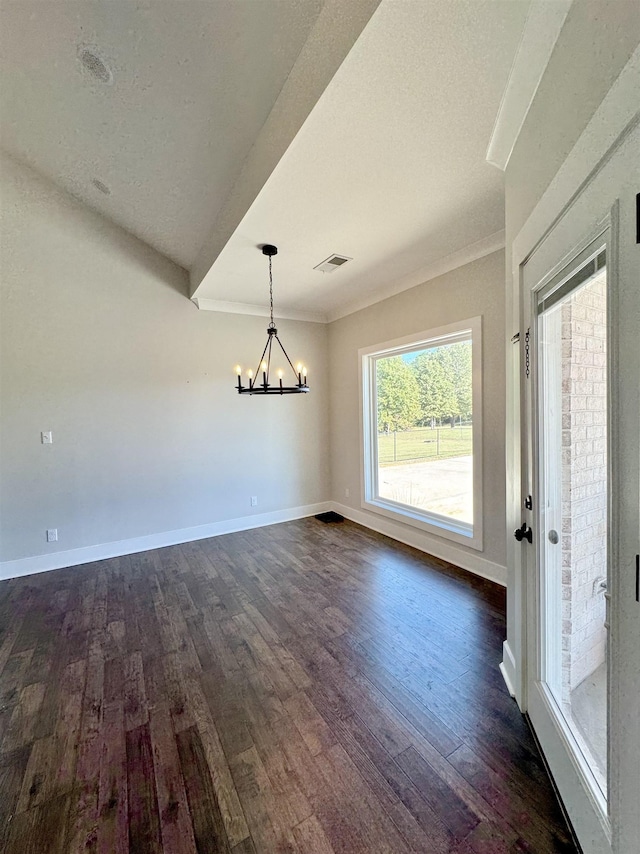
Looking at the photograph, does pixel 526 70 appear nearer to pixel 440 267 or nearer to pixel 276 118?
pixel 276 118

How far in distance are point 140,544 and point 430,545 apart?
3286mm

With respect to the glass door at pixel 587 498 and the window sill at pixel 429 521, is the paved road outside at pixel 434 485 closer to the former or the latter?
the window sill at pixel 429 521

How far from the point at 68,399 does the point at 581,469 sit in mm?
4398

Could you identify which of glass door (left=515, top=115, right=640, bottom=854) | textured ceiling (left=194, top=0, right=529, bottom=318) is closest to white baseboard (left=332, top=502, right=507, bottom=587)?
glass door (left=515, top=115, right=640, bottom=854)

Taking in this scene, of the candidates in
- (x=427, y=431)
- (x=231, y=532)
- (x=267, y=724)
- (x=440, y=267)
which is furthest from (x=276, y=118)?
(x=231, y=532)

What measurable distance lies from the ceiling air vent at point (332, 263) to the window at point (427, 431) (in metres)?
1.08

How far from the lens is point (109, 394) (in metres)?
3.85

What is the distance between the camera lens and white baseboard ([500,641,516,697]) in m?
1.79

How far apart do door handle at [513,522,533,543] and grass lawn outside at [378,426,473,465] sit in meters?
1.69

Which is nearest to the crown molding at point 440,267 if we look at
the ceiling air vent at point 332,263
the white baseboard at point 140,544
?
the ceiling air vent at point 332,263

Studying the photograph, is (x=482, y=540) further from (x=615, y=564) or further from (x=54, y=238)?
(x=54, y=238)

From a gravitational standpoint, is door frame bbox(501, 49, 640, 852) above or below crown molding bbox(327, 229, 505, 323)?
below

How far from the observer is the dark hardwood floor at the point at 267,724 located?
1.26 m

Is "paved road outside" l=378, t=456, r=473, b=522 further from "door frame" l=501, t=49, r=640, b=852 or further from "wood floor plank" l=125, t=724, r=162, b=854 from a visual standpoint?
"wood floor plank" l=125, t=724, r=162, b=854
